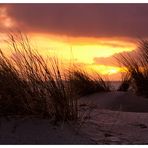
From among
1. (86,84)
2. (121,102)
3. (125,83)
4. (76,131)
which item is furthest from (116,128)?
(125,83)

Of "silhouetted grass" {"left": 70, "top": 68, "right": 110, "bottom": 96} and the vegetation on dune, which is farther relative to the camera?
"silhouetted grass" {"left": 70, "top": 68, "right": 110, "bottom": 96}

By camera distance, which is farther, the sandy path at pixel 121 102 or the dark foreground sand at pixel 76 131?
the sandy path at pixel 121 102

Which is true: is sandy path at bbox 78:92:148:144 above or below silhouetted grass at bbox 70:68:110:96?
below

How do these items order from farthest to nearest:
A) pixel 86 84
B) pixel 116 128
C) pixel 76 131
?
pixel 86 84
pixel 116 128
pixel 76 131

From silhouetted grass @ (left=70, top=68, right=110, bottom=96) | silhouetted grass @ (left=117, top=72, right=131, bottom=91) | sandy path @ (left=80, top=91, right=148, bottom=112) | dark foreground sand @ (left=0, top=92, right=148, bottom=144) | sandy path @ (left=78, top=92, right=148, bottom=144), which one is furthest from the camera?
silhouetted grass @ (left=117, top=72, right=131, bottom=91)

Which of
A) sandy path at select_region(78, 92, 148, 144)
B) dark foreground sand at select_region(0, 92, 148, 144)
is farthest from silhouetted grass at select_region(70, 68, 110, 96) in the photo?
dark foreground sand at select_region(0, 92, 148, 144)

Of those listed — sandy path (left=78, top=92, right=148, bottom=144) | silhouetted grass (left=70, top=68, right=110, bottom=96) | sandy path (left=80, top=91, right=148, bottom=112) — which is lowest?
sandy path (left=78, top=92, right=148, bottom=144)

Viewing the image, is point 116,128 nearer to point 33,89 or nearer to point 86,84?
point 33,89

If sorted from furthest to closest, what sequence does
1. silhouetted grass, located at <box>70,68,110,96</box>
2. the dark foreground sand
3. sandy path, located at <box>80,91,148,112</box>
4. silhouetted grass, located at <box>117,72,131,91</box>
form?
1. silhouetted grass, located at <box>117,72,131,91</box>
2. silhouetted grass, located at <box>70,68,110,96</box>
3. sandy path, located at <box>80,91,148,112</box>
4. the dark foreground sand

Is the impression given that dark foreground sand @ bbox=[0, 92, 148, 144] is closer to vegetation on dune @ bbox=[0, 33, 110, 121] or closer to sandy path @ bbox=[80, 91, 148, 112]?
vegetation on dune @ bbox=[0, 33, 110, 121]

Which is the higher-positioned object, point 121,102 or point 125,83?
point 125,83

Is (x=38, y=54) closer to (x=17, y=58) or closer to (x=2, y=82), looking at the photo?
(x=17, y=58)

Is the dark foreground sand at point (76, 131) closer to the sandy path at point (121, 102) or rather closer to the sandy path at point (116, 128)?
the sandy path at point (116, 128)

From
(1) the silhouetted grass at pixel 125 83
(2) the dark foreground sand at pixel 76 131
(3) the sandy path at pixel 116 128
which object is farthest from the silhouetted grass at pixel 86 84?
(2) the dark foreground sand at pixel 76 131
